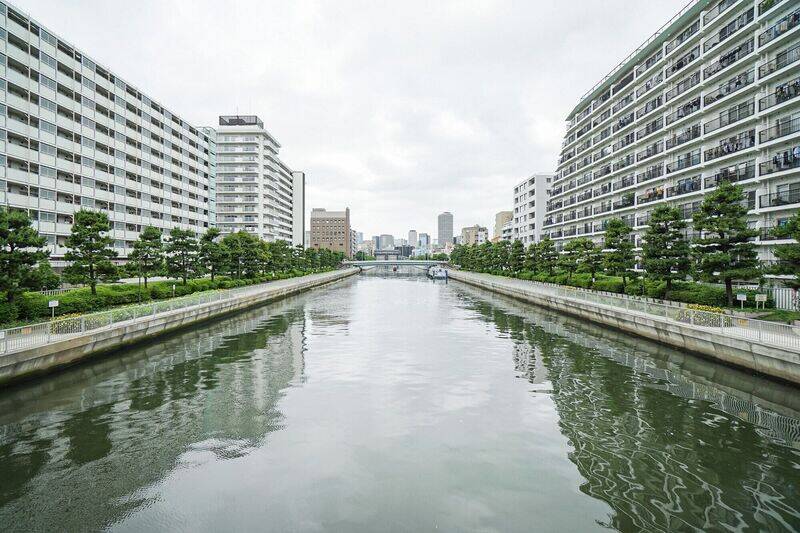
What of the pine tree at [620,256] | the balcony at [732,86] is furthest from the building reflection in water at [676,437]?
the balcony at [732,86]

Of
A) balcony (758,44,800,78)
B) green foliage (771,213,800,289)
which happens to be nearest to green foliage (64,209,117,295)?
green foliage (771,213,800,289)

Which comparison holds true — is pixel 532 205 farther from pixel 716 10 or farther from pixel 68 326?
pixel 68 326

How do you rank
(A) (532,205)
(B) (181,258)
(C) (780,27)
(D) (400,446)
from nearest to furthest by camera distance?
(D) (400,446) → (C) (780,27) → (B) (181,258) → (A) (532,205)

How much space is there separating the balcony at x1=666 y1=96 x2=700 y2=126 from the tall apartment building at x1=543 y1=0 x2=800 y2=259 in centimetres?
16

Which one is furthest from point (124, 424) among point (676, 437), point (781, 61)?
point (781, 61)

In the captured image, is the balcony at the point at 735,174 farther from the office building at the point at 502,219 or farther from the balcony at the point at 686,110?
the office building at the point at 502,219

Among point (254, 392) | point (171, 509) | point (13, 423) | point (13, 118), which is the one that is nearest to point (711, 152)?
point (254, 392)

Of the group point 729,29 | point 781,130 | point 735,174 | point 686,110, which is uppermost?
point 729,29

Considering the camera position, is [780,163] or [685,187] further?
[685,187]

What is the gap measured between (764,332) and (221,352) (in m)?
28.0

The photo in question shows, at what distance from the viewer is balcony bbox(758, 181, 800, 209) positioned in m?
31.5

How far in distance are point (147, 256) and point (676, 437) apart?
142 ft

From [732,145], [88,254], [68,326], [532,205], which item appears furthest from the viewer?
[532,205]

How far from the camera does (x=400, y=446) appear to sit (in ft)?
37.5
